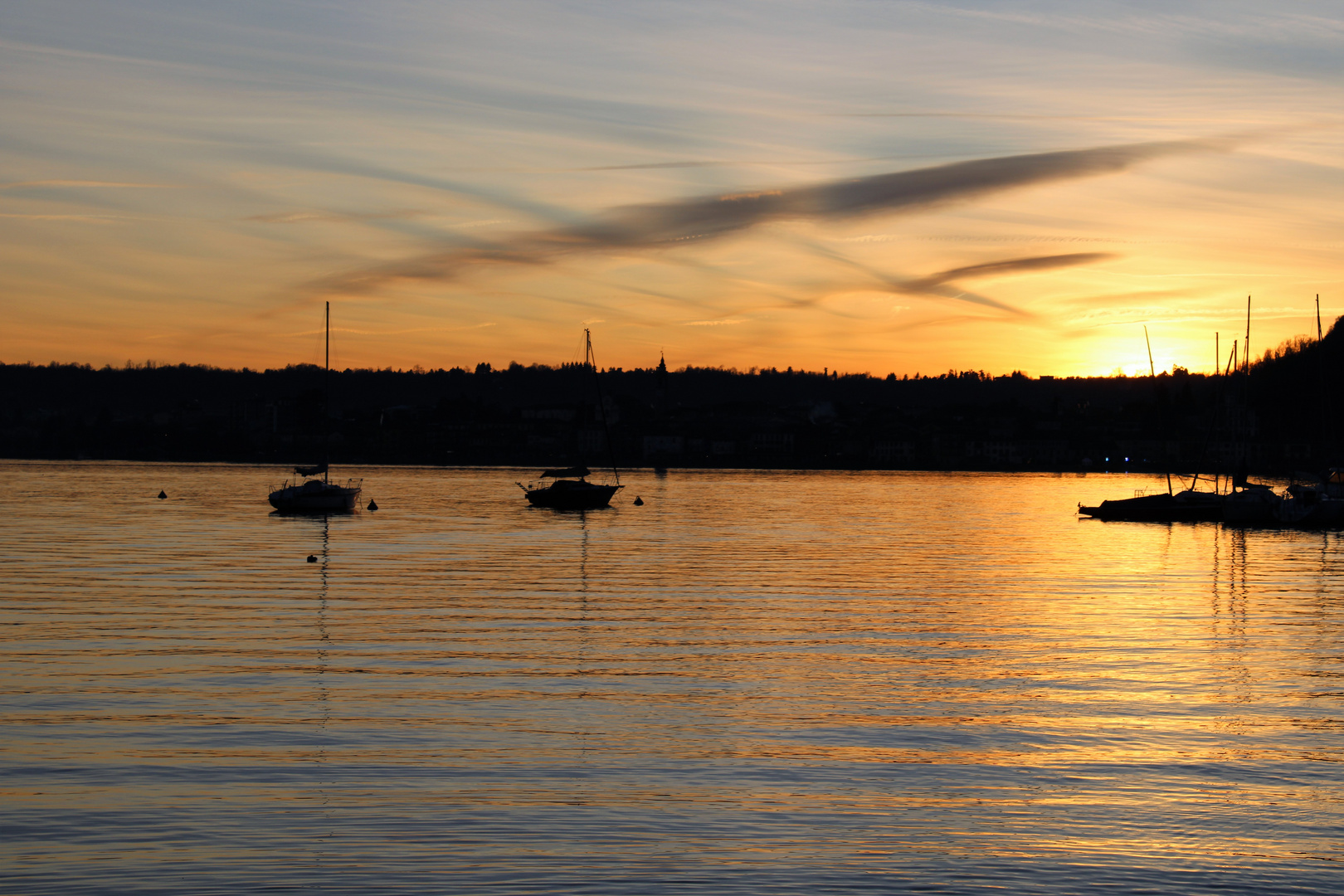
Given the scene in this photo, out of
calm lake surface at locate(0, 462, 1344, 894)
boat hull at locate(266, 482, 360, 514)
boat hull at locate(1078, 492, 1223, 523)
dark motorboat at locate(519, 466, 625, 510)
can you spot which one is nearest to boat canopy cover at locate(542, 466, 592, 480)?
dark motorboat at locate(519, 466, 625, 510)

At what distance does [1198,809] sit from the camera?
1448 cm

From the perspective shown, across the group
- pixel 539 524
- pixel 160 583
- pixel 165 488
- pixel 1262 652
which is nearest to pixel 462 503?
pixel 539 524

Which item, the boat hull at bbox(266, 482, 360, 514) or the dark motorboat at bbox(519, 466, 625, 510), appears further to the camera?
the dark motorboat at bbox(519, 466, 625, 510)

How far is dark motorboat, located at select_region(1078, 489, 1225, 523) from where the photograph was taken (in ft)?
275

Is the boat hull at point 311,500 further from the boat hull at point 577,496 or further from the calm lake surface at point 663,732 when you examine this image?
the calm lake surface at point 663,732

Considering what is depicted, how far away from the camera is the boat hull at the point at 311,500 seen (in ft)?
268

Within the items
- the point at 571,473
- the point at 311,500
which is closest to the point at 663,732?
the point at 311,500

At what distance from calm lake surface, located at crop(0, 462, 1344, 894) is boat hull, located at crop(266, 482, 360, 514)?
35.9 meters

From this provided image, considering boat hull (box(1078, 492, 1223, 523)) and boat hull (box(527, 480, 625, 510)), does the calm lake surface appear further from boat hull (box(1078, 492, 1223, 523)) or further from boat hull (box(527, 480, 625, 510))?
boat hull (box(527, 480, 625, 510))

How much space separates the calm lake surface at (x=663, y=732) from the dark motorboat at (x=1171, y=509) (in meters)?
40.0

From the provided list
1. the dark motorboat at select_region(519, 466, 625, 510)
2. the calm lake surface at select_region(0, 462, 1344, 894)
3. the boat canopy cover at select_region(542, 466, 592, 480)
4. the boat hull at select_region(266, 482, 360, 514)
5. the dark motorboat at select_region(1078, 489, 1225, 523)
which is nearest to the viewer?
the calm lake surface at select_region(0, 462, 1344, 894)

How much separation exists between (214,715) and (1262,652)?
22346 mm

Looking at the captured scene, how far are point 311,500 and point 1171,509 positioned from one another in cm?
→ 5939

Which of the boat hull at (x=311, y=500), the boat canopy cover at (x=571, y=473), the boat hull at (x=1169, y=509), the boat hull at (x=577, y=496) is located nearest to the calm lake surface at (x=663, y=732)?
the boat hull at (x=311, y=500)
